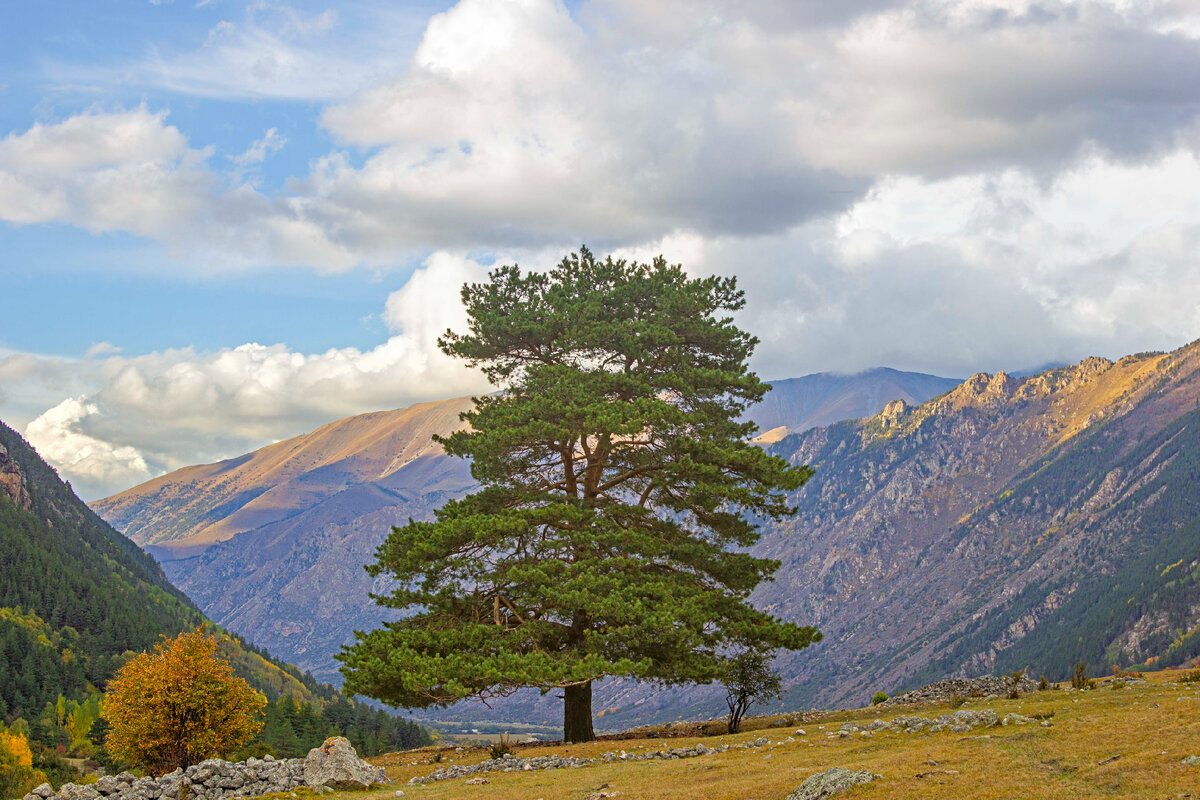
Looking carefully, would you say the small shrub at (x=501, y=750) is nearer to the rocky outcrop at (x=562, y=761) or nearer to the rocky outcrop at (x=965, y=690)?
the rocky outcrop at (x=562, y=761)

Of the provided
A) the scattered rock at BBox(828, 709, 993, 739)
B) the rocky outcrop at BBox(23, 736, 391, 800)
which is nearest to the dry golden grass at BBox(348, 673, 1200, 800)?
the scattered rock at BBox(828, 709, 993, 739)

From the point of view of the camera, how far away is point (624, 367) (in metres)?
50.8

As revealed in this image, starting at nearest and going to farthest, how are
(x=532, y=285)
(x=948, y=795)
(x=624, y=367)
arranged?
(x=948, y=795) < (x=624, y=367) < (x=532, y=285)

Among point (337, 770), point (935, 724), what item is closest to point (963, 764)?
point (935, 724)

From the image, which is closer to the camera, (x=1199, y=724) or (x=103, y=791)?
(x=1199, y=724)

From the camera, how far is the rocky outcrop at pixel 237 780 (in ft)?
99.1

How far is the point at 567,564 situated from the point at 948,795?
26625mm

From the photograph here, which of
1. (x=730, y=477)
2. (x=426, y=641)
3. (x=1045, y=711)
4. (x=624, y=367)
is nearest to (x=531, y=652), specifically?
(x=426, y=641)

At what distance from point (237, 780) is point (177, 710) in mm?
16591

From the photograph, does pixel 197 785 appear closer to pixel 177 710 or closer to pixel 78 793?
pixel 78 793

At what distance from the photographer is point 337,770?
105ft

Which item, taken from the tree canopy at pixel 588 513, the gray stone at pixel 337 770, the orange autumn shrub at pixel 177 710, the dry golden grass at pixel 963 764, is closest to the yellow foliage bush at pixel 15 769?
the orange autumn shrub at pixel 177 710

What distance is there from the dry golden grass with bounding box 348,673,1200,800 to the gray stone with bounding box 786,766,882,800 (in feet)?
1.44

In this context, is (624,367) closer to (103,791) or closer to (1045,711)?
(1045,711)
